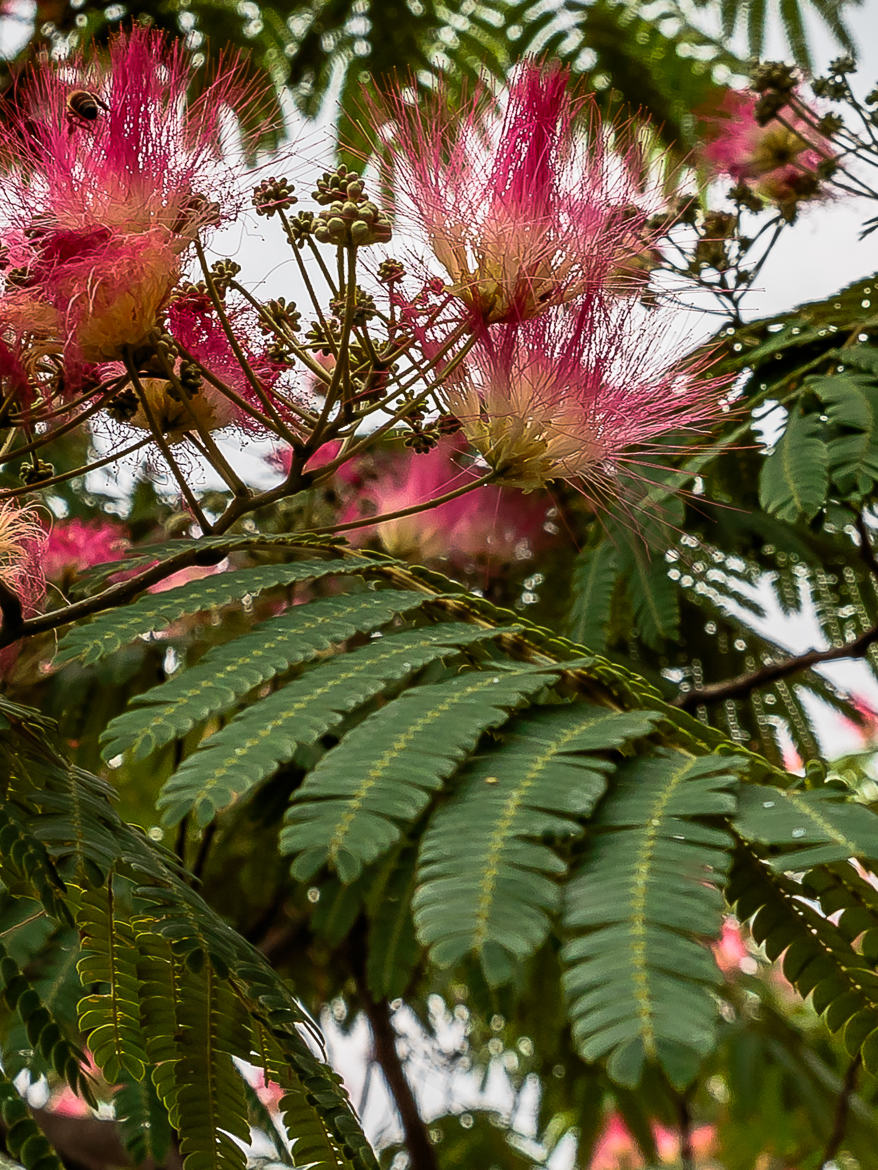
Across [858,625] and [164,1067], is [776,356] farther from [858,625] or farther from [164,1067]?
[164,1067]

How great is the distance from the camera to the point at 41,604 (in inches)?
68.9

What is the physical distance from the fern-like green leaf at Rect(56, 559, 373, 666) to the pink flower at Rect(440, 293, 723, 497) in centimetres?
21

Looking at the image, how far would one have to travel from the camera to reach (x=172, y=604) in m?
1.22

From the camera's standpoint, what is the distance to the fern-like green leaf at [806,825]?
0.85 m

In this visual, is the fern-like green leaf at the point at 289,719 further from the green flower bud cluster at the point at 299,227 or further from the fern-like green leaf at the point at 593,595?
the fern-like green leaf at the point at 593,595

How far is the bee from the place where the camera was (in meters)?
1.27

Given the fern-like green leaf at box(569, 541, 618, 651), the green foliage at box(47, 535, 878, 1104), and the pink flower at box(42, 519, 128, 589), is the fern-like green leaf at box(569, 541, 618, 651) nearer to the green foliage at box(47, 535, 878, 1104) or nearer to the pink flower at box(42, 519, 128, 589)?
the pink flower at box(42, 519, 128, 589)

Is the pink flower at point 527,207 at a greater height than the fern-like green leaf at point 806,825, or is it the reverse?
the pink flower at point 527,207

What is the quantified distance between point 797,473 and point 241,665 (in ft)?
3.42

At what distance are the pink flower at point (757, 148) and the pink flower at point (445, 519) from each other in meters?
0.98

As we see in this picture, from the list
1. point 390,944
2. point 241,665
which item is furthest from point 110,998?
point 390,944

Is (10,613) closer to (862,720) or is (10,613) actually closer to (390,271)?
(390,271)

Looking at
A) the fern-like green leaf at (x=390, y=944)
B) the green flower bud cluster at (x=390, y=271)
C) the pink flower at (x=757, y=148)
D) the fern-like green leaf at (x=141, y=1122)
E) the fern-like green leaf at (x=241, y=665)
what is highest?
the pink flower at (x=757, y=148)

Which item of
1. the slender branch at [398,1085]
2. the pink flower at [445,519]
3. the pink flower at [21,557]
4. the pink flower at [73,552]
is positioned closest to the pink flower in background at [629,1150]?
the slender branch at [398,1085]
